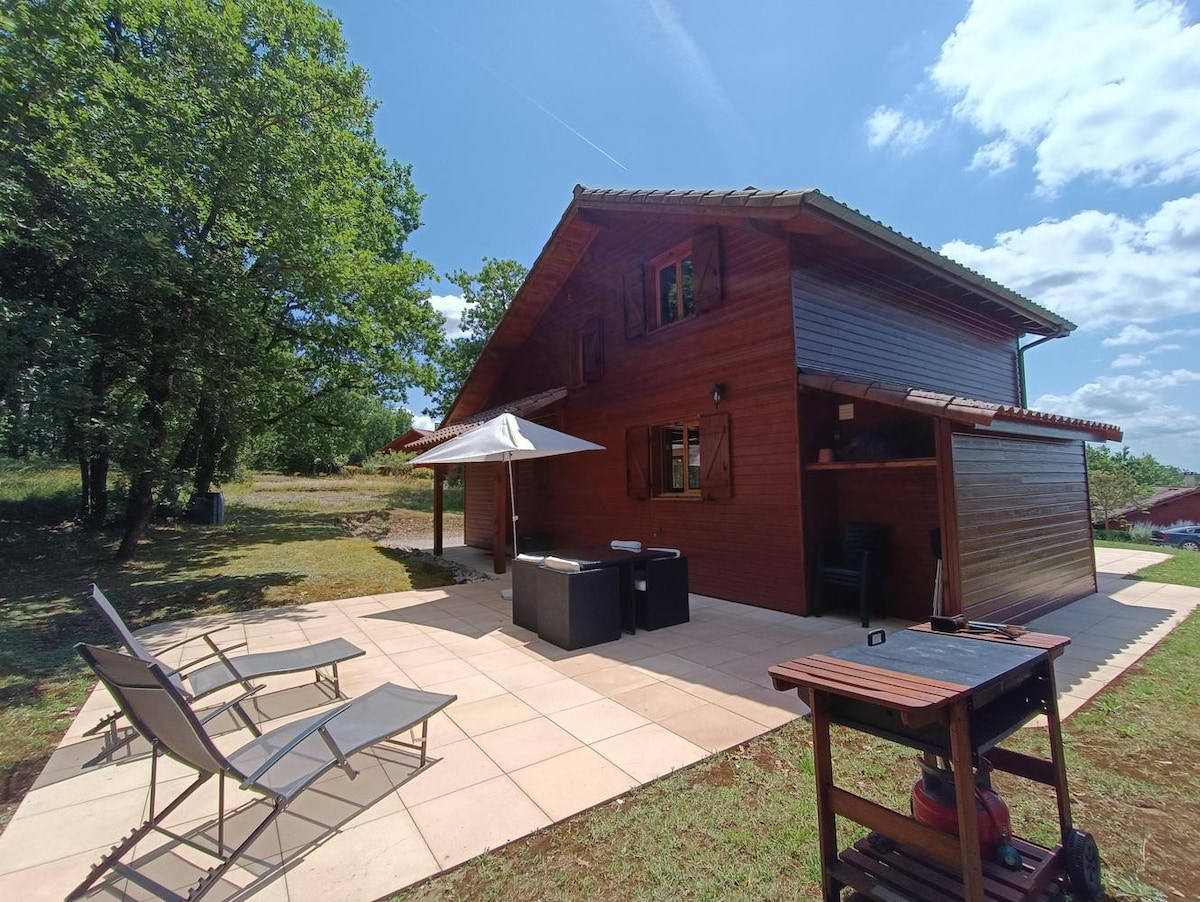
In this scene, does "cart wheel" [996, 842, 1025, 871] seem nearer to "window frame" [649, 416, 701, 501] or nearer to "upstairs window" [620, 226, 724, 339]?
"window frame" [649, 416, 701, 501]

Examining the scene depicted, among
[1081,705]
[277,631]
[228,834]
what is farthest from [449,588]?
[1081,705]

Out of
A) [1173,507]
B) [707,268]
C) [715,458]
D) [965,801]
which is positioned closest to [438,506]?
[715,458]

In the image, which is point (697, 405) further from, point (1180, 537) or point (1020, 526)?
point (1180, 537)

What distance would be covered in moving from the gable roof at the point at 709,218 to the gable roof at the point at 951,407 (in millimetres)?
1677

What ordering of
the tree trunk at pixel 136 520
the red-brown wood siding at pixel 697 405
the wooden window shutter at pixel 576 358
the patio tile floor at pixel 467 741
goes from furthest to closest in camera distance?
the wooden window shutter at pixel 576 358, the tree trunk at pixel 136 520, the red-brown wood siding at pixel 697 405, the patio tile floor at pixel 467 741

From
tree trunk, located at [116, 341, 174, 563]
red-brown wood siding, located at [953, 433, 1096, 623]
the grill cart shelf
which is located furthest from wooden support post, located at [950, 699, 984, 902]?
tree trunk, located at [116, 341, 174, 563]

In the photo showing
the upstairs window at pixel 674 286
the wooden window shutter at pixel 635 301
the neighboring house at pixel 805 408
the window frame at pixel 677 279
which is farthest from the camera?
the wooden window shutter at pixel 635 301

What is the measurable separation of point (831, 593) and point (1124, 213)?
13.6 m

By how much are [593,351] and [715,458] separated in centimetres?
335

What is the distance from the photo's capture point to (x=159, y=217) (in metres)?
7.13

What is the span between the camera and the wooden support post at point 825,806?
182cm

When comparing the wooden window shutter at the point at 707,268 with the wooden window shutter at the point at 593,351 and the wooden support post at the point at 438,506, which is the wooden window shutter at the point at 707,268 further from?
the wooden support post at the point at 438,506

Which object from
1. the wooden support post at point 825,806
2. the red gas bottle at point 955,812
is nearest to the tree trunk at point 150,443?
A: the wooden support post at point 825,806

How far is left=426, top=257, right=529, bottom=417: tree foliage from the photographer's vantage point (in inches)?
950
